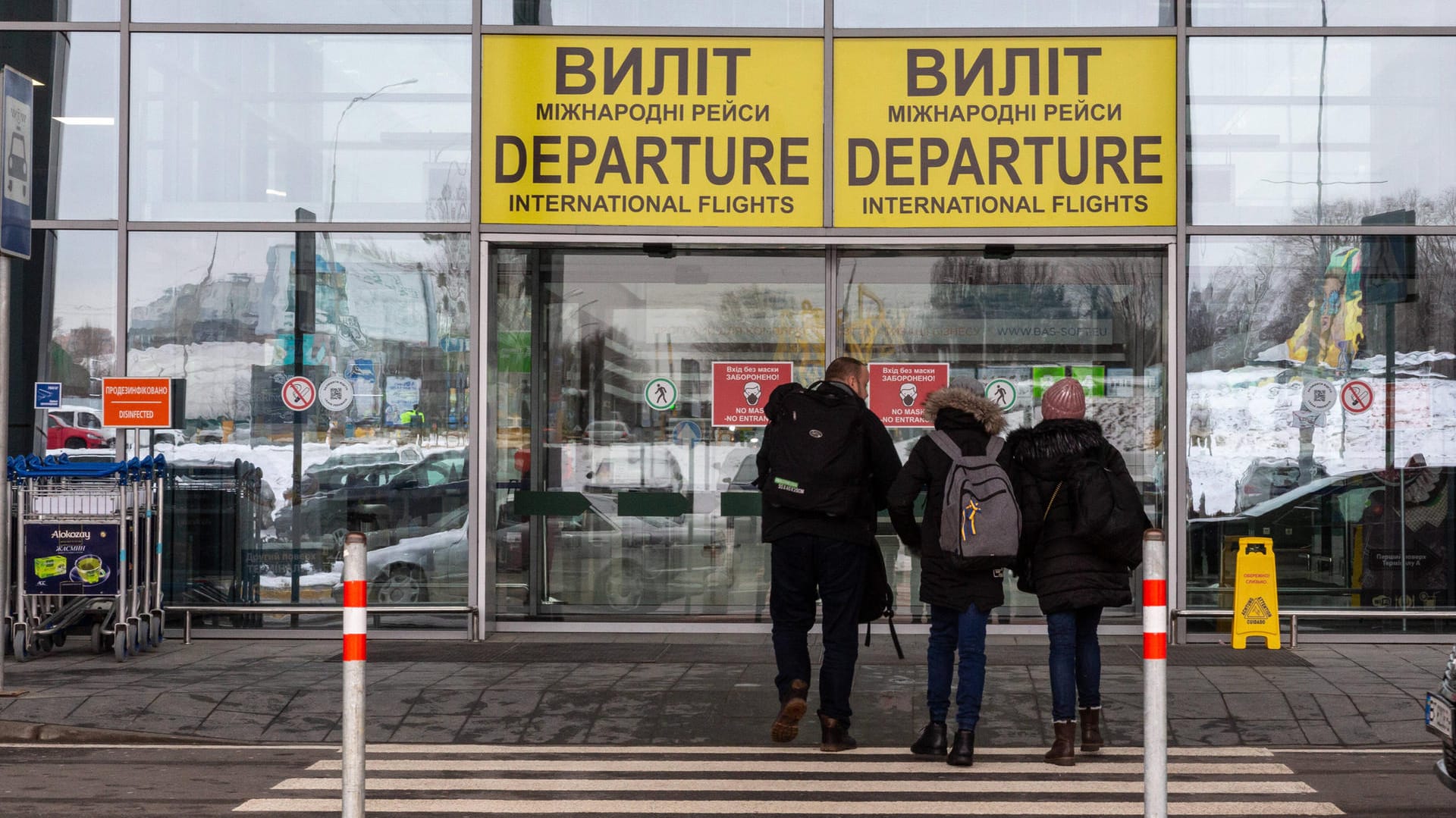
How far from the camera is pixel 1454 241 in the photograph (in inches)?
447

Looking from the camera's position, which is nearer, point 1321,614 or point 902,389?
point 1321,614

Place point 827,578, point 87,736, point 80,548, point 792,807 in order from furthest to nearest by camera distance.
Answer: point 80,548 < point 87,736 < point 827,578 < point 792,807

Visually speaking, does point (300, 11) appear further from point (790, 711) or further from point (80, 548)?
point (790, 711)

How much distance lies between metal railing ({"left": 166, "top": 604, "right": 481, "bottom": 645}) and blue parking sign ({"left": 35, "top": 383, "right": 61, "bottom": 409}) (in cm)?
181

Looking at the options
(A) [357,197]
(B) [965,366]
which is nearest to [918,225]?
(B) [965,366]

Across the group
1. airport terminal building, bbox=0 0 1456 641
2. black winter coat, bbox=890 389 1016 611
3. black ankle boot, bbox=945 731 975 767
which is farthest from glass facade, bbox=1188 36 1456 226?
black ankle boot, bbox=945 731 975 767

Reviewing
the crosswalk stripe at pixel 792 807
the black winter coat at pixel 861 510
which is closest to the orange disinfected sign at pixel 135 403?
the crosswalk stripe at pixel 792 807

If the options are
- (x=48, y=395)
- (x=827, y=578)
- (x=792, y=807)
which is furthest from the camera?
(x=48, y=395)

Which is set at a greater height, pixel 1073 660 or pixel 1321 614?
pixel 1073 660

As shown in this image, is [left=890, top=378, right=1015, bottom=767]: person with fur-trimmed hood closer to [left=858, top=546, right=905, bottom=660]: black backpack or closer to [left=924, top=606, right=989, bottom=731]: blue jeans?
[left=924, top=606, right=989, bottom=731]: blue jeans

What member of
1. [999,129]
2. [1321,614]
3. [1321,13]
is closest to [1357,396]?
[1321,614]

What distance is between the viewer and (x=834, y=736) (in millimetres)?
7594

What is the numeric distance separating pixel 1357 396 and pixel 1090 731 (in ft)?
16.9

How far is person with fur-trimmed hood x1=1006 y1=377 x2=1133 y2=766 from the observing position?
7.27 metres
